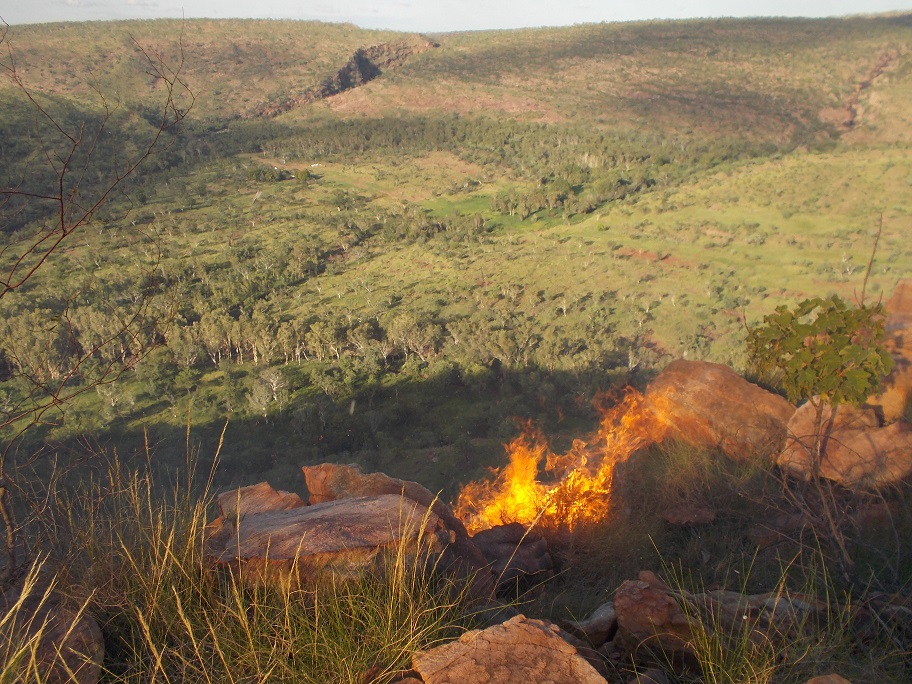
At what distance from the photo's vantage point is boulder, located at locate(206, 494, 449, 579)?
2.82 metres

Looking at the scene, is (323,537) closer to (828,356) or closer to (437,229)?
(828,356)

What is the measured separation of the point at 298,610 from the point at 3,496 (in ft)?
4.14

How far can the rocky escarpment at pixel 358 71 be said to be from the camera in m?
67.0

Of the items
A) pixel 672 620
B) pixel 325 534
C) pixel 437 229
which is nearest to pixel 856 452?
pixel 672 620

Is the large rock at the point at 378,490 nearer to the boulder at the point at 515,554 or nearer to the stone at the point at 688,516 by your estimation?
the boulder at the point at 515,554

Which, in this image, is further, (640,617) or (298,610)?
(640,617)

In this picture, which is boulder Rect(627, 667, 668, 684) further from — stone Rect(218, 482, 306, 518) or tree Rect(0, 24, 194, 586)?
stone Rect(218, 482, 306, 518)

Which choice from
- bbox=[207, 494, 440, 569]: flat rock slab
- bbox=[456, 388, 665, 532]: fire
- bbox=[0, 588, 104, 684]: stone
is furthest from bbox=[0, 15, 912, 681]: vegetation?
bbox=[456, 388, 665, 532]: fire

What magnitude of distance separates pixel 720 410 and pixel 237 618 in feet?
18.7

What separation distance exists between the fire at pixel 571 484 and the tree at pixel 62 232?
388cm

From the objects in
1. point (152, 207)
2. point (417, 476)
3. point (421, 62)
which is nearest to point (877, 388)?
point (417, 476)

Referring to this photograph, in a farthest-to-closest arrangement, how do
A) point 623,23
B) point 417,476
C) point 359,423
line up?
1. point 623,23
2. point 359,423
3. point 417,476

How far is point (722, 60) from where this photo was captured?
6156 cm

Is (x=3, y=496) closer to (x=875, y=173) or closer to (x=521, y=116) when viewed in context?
(x=875, y=173)
